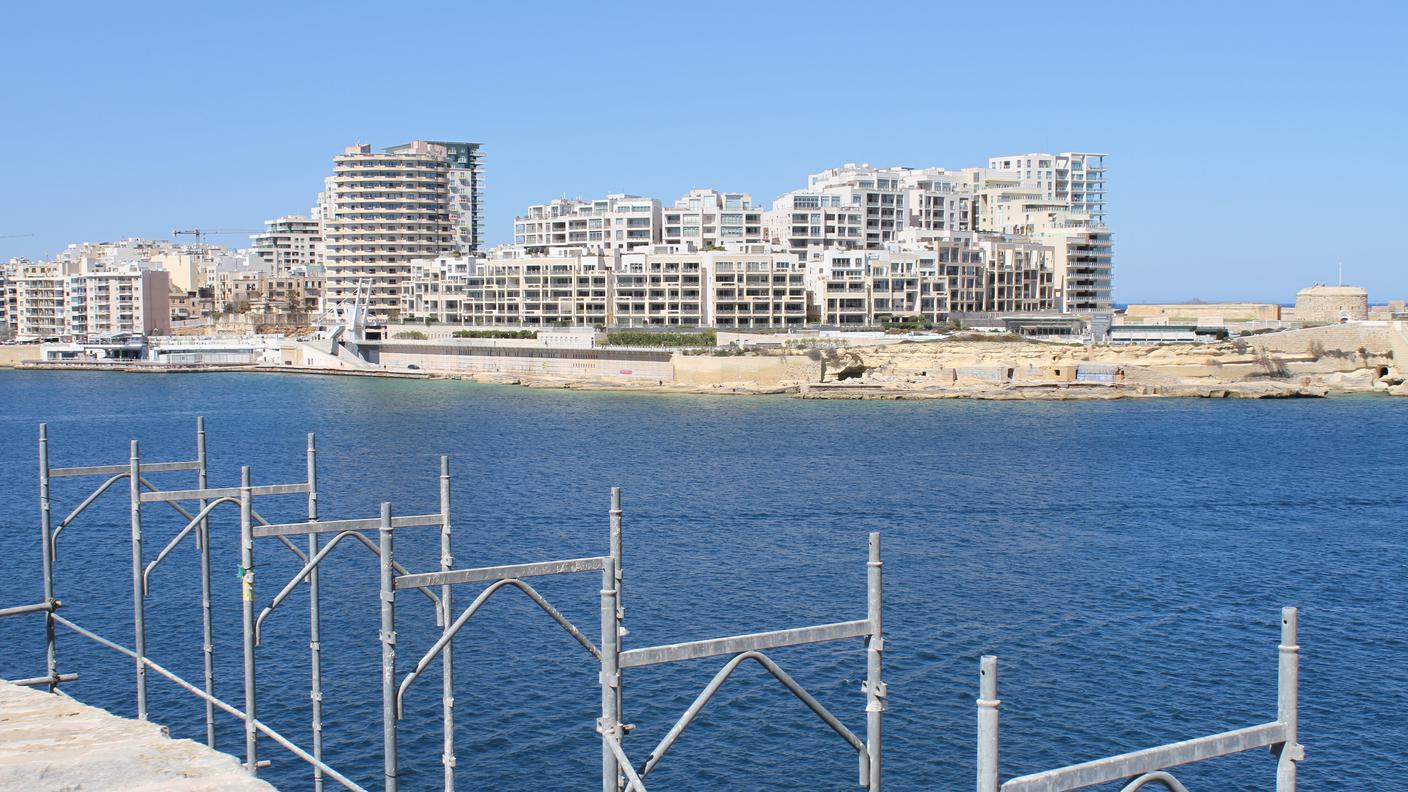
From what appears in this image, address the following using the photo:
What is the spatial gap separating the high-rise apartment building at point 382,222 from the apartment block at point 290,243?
42.1 meters

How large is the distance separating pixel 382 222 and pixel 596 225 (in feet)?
73.3

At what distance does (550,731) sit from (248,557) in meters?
7.13

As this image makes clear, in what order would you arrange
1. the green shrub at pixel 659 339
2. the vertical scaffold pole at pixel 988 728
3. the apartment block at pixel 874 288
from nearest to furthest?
the vertical scaffold pole at pixel 988 728
the green shrub at pixel 659 339
the apartment block at pixel 874 288

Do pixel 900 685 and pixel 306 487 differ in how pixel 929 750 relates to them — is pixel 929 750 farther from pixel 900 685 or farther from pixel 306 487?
pixel 306 487

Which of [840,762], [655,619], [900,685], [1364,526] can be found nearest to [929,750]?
[840,762]

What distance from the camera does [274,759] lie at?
19109mm

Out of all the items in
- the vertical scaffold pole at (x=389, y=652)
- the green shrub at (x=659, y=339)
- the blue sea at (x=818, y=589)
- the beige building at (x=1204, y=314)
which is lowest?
the blue sea at (x=818, y=589)

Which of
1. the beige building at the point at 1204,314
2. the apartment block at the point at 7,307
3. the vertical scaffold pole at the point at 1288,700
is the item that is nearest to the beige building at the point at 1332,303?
the beige building at the point at 1204,314

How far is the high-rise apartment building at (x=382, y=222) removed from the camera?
130625mm

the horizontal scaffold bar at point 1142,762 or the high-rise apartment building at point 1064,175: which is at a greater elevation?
the high-rise apartment building at point 1064,175

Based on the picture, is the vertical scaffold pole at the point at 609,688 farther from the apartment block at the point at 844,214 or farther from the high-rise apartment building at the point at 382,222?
the high-rise apartment building at the point at 382,222

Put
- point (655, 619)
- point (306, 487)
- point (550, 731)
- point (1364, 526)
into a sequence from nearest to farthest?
point (306, 487), point (550, 731), point (655, 619), point (1364, 526)

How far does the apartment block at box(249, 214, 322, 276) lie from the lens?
178 metres

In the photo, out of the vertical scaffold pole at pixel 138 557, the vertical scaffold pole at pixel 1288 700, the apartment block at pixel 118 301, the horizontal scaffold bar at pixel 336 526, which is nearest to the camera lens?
the vertical scaffold pole at pixel 1288 700
